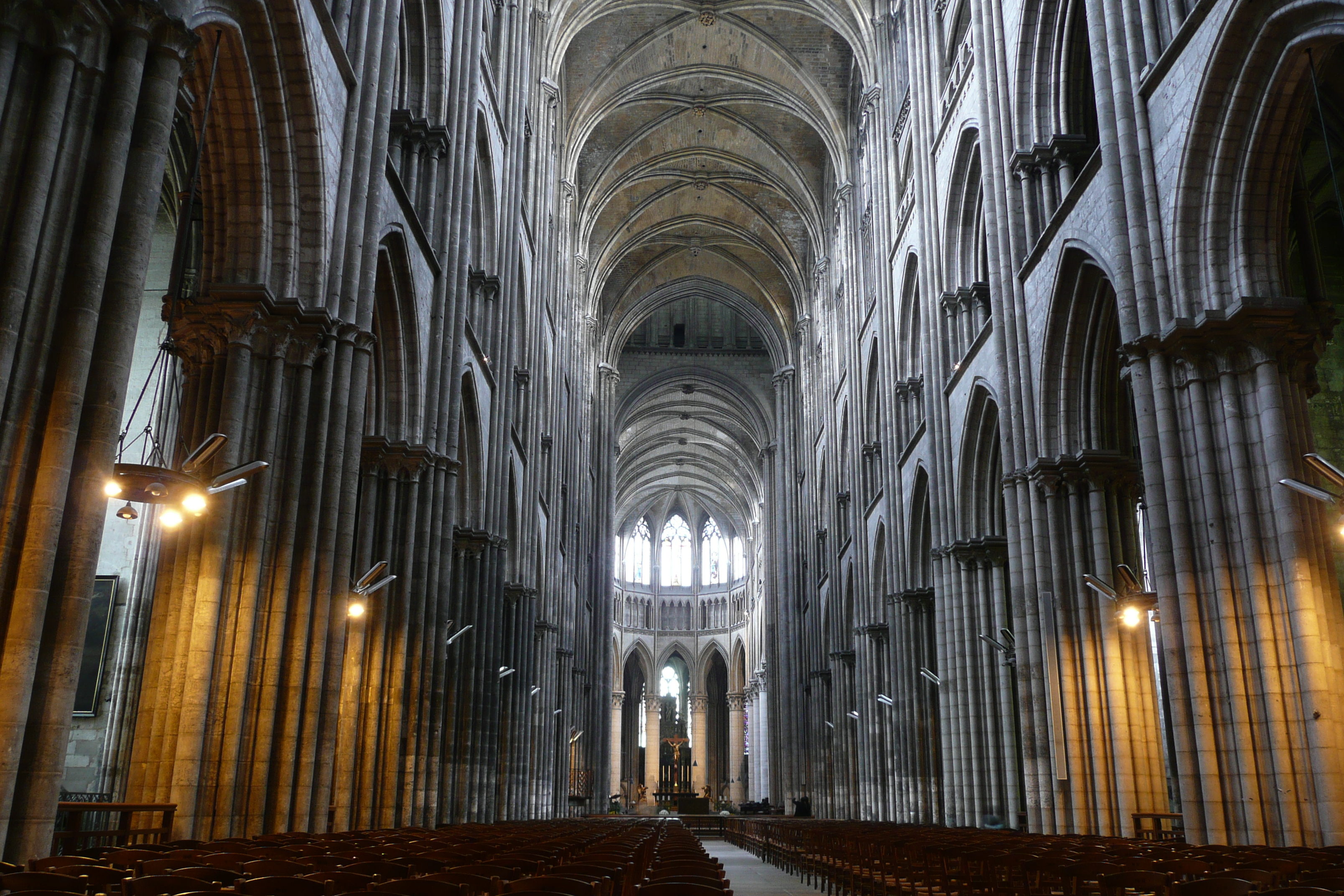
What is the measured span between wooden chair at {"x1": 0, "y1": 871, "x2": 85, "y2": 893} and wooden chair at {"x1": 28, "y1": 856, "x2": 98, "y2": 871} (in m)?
1.25

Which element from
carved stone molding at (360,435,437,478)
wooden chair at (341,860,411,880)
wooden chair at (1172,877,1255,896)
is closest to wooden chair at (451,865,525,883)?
wooden chair at (341,860,411,880)

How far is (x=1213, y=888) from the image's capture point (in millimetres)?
5348

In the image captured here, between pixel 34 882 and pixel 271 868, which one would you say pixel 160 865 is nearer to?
pixel 271 868

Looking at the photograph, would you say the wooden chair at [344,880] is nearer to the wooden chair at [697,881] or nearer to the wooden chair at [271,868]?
the wooden chair at [271,868]

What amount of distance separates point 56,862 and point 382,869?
6.14 ft

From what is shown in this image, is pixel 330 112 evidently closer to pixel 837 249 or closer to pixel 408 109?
pixel 408 109

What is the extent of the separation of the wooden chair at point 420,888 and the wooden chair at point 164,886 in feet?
2.61

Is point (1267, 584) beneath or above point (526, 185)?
beneath

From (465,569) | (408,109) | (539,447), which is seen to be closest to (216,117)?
(408,109)

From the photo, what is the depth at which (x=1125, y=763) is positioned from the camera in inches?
610

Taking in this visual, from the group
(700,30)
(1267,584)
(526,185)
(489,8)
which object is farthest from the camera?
(700,30)

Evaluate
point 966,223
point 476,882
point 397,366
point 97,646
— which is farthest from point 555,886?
point 966,223

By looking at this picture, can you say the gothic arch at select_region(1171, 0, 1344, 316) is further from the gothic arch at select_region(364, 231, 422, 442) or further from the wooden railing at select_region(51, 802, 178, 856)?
the wooden railing at select_region(51, 802, 178, 856)

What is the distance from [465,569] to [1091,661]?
12.0 metres
